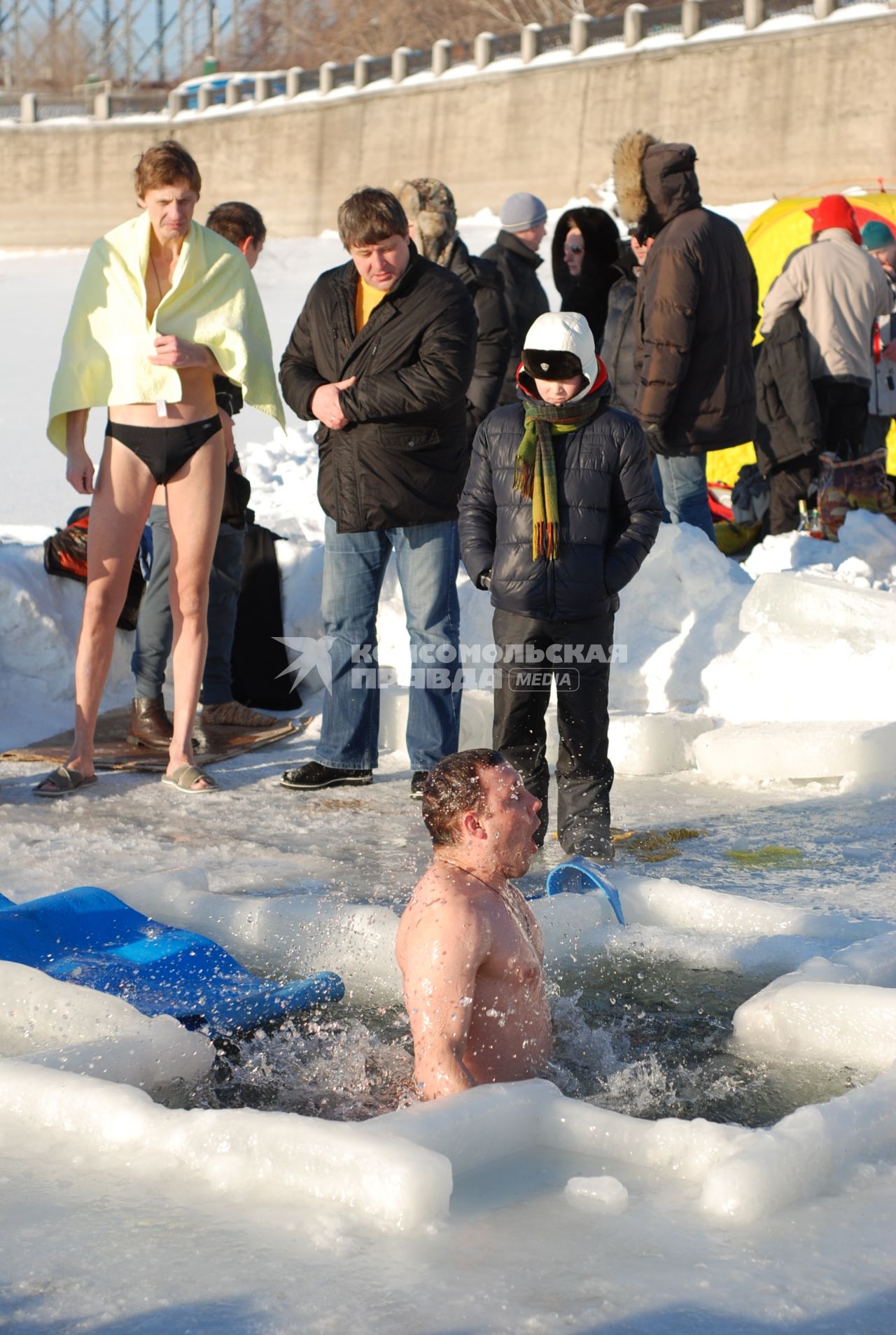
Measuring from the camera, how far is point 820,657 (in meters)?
6.40

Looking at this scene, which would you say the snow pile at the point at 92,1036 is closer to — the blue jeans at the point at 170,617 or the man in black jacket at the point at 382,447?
the man in black jacket at the point at 382,447

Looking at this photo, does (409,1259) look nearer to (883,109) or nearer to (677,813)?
(677,813)

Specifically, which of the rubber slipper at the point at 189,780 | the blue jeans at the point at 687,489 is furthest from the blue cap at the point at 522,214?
the rubber slipper at the point at 189,780

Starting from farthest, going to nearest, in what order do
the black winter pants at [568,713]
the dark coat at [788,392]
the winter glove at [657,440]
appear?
the dark coat at [788,392]
the winter glove at [657,440]
the black winter pants at [568,713]

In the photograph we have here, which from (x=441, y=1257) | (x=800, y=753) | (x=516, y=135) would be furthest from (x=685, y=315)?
(x=516, y=135)

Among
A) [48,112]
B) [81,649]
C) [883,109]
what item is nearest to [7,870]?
[81,649]

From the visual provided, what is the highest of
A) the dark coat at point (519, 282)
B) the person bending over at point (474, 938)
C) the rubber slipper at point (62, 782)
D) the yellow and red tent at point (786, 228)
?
the yellow and red tent at point (786, 228)

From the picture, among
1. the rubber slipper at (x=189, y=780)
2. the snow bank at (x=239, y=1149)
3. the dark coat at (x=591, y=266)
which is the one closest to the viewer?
the snow bank at (x=239, y=1149)

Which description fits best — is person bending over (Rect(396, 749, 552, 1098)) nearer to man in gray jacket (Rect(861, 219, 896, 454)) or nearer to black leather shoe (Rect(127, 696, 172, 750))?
black leather shoe (Rect(127, 696, 172, 750))

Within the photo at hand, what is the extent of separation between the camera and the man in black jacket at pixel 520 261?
782 centimetres

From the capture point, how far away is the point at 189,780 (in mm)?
5652

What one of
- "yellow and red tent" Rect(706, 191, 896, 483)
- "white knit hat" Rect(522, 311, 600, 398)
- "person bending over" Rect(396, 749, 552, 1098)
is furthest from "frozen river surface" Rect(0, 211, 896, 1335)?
"yellow and red tent" Rect(706, 191, 896, 483)

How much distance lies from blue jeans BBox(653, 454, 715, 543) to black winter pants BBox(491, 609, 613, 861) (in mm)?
2430

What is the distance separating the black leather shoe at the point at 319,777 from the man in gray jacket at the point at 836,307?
4.03 metres
